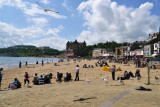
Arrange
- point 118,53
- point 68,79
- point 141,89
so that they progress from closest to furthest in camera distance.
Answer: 1. point 141,89
2. point 68,79
3. point 118,53

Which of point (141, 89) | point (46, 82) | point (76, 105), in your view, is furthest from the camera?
point (46, 82)

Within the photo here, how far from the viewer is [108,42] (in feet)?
495

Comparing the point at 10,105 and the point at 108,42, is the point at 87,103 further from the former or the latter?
the point at 108,42

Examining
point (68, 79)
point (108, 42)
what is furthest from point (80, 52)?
point (68, 79)

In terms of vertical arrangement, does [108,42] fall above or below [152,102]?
above

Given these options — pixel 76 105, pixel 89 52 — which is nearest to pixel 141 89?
pixel 76 105

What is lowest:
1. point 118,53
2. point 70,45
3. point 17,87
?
point 17,87

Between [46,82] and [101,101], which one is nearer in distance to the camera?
[101,101]

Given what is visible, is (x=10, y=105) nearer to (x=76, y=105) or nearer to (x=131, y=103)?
(x=76, y=105)

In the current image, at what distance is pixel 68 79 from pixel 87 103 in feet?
24.1

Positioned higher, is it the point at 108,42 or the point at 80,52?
the point at 108,42

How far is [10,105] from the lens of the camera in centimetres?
595

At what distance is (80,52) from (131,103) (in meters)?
145

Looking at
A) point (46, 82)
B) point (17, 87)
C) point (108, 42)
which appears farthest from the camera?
point (108, 42)
